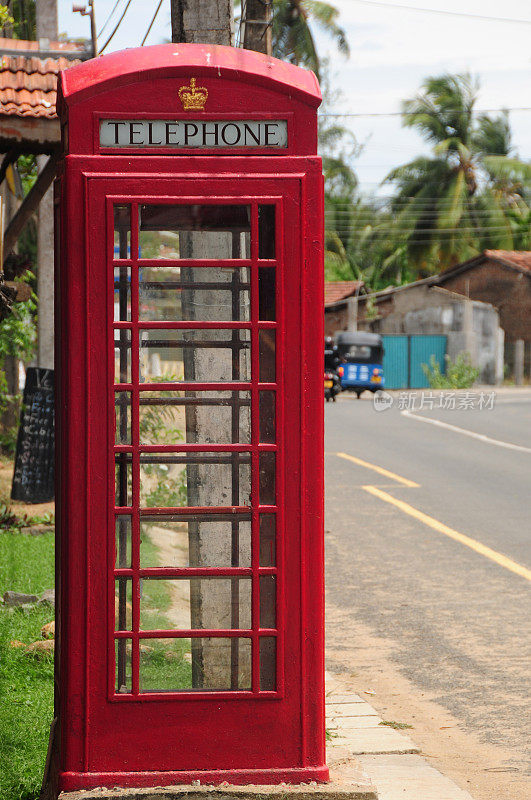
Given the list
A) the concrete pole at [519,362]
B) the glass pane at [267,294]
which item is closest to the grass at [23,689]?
the glass pane at [267,294]

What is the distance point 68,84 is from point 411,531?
8.07 metres

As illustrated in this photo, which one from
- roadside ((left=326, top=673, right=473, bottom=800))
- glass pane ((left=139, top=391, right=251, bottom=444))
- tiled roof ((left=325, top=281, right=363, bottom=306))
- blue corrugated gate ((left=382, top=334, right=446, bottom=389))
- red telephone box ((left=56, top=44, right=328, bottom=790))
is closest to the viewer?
red telephone box ((left=56, top=44, right=328, bottom=790))

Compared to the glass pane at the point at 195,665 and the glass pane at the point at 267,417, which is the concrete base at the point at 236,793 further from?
the glass pane at the point at 267,417

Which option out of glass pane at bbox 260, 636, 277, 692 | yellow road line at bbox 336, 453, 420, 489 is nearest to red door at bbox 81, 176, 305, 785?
glass pane at bbox 260, 636, 277, 692

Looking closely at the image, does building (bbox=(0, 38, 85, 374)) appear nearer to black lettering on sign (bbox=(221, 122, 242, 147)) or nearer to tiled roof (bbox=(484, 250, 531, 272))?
black lettering on sign (bbox=(221, 122, 242, 147))

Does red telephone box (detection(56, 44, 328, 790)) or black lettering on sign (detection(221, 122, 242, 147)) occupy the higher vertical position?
black lettering on sign (detection(221, 122, 242, 147))

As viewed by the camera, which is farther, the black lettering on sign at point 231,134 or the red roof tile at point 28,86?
the red roof tile at point 28,86

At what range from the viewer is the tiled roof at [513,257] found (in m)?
47.8

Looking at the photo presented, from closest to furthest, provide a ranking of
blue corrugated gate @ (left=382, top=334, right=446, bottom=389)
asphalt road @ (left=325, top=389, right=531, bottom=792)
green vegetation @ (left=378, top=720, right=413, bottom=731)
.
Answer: green vegetation @ (left=378, top=720, right=413, bottom=731)
asphalt road @ (left=325, top=389, right=531, bottom=792)
blue corrugated gate @ (left=382, top=334, right=446, bottom=389)

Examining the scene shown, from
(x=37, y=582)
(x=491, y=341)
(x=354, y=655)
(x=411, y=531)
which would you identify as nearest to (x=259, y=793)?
(x=354, y=655)

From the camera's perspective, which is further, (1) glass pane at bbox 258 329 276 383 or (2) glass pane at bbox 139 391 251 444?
(2) glass pane at bbox 139 391 251 444

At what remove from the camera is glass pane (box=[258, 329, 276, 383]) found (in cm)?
355

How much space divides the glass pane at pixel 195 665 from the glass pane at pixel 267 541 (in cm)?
31

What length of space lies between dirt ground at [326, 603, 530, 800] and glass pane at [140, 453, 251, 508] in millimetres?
1795
